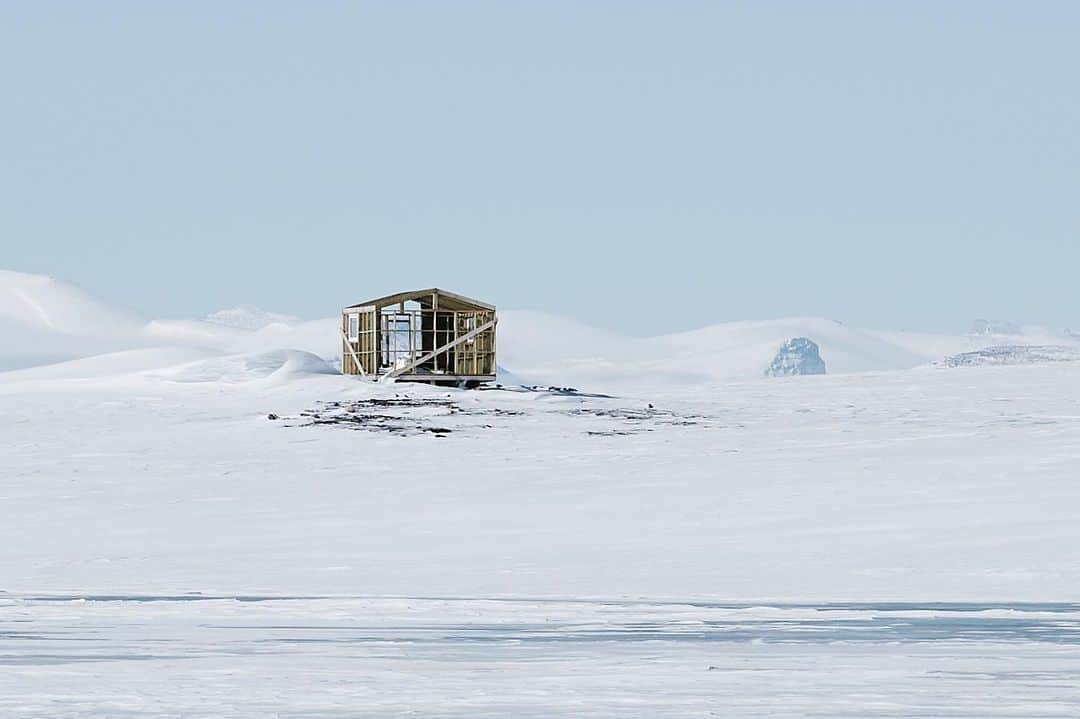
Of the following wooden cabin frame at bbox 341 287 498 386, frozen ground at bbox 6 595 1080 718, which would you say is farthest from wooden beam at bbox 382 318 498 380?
frozen ground at bbox 6 595 1080 718

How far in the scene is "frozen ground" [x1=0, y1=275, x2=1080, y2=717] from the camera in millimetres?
10430

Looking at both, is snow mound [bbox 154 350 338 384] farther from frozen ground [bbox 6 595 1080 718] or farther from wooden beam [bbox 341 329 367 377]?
frozen ground [bbox 6 595 1080 718]

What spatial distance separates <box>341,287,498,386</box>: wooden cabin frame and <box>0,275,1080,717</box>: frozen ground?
607 cm

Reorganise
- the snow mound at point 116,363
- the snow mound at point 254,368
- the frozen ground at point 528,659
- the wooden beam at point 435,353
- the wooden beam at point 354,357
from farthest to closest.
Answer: the snow mound at point 116,363 < the snow mound at point 254,368 < the wooden beam at point 354,357 < the wooden beam at point 435,353 < the frozen ground at point 528,659

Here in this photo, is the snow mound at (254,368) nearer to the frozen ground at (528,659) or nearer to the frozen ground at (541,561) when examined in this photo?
the frozen ground at (541,561)

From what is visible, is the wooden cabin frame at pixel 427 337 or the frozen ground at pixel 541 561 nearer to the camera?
the frozen ground at pixel 541 561

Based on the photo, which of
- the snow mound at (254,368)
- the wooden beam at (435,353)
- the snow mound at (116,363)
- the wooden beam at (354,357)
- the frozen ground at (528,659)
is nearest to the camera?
the frozen ground at (528,659)

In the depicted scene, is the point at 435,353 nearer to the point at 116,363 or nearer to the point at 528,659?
the point at 528,659

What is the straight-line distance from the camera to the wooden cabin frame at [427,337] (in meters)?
48.9

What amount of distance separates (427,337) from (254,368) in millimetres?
8098

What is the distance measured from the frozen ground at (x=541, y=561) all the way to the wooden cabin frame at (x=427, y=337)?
19.9 feet

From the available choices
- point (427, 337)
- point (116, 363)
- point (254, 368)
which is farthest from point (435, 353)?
point (116, 363)

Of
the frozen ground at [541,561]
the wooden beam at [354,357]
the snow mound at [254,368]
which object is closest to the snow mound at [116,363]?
the snow mound at [254,368]

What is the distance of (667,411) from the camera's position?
42.4 meters
